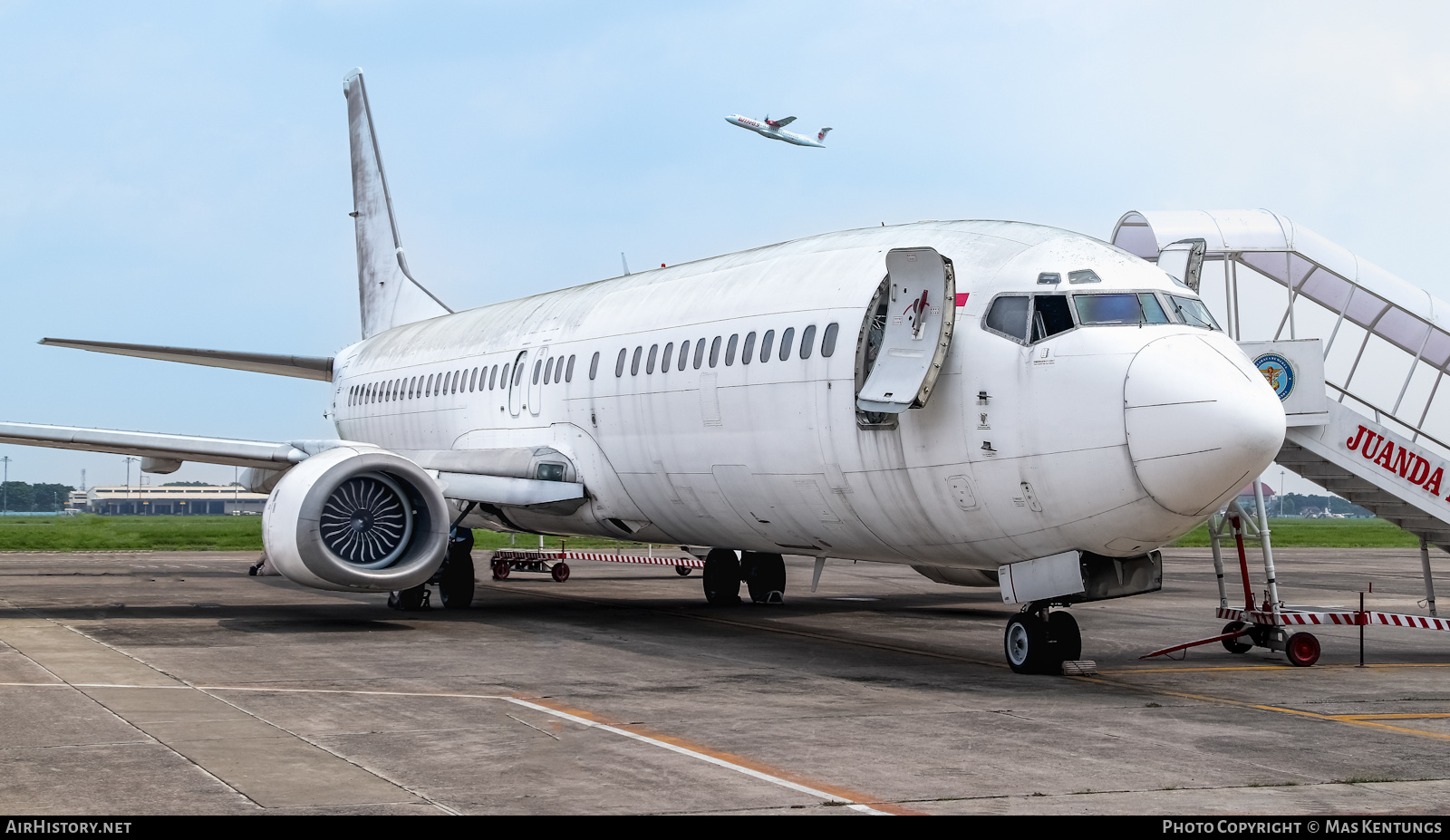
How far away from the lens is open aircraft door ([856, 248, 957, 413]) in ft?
38.4

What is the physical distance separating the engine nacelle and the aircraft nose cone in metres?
8.34

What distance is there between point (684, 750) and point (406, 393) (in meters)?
15.5

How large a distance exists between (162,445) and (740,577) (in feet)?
27.9

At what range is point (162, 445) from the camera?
757 inches

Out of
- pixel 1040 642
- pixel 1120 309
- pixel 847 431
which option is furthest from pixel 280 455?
pixel 1120 309

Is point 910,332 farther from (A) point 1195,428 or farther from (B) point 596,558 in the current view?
(B) point 596,558

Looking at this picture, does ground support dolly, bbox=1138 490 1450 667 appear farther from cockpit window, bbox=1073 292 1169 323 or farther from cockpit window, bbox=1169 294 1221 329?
cockpit window, bbox=1073 292 1169 323

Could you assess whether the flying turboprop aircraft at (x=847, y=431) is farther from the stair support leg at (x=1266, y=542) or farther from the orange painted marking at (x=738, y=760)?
the orange painted marking at (x=738, y=760)

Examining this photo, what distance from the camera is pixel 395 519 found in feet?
53.3

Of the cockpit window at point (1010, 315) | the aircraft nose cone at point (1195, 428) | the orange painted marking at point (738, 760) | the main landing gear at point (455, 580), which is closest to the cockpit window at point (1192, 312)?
the aircraft nose cone at point (1195, 428)

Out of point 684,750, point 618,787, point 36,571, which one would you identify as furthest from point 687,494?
point 36,571

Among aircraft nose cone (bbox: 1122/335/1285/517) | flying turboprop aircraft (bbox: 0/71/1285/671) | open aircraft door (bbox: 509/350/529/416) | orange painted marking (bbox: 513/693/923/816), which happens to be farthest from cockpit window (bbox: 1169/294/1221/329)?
open aircraft door (bbox: 509/350/529/416)

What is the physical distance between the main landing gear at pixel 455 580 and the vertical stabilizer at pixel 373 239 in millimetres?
8770

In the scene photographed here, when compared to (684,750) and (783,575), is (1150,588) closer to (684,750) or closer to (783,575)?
(684,750)
